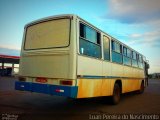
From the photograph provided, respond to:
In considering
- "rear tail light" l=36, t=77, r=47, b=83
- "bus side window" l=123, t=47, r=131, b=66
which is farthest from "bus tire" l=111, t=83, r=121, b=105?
"rear tail light" l=36, t=77, r=47, b=83

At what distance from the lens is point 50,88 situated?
22.3ft

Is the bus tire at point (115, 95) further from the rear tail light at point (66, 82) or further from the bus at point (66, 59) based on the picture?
the rear tail light at point (66, 82)

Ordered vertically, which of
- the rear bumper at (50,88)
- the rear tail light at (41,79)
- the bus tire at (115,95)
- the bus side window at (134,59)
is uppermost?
the bus side window at (134,59)

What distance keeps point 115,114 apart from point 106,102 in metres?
2.28

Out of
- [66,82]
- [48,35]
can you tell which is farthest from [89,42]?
[66,82]

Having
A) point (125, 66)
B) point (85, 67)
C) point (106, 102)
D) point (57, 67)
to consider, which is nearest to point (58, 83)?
point (57, 67)

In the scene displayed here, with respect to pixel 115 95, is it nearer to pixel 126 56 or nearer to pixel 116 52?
pixel 116 52

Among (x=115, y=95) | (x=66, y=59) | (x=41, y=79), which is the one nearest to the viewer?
(x=66, y=59)

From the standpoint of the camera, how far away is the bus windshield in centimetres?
701

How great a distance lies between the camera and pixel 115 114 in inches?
300

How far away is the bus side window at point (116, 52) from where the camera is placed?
31.8 feet

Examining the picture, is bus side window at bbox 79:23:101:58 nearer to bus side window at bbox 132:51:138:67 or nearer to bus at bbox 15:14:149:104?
bus at bbox 15:14:149:104

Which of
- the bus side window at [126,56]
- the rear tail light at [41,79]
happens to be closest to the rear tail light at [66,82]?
the rear tail light at [41,79]

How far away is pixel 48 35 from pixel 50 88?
1903mm
